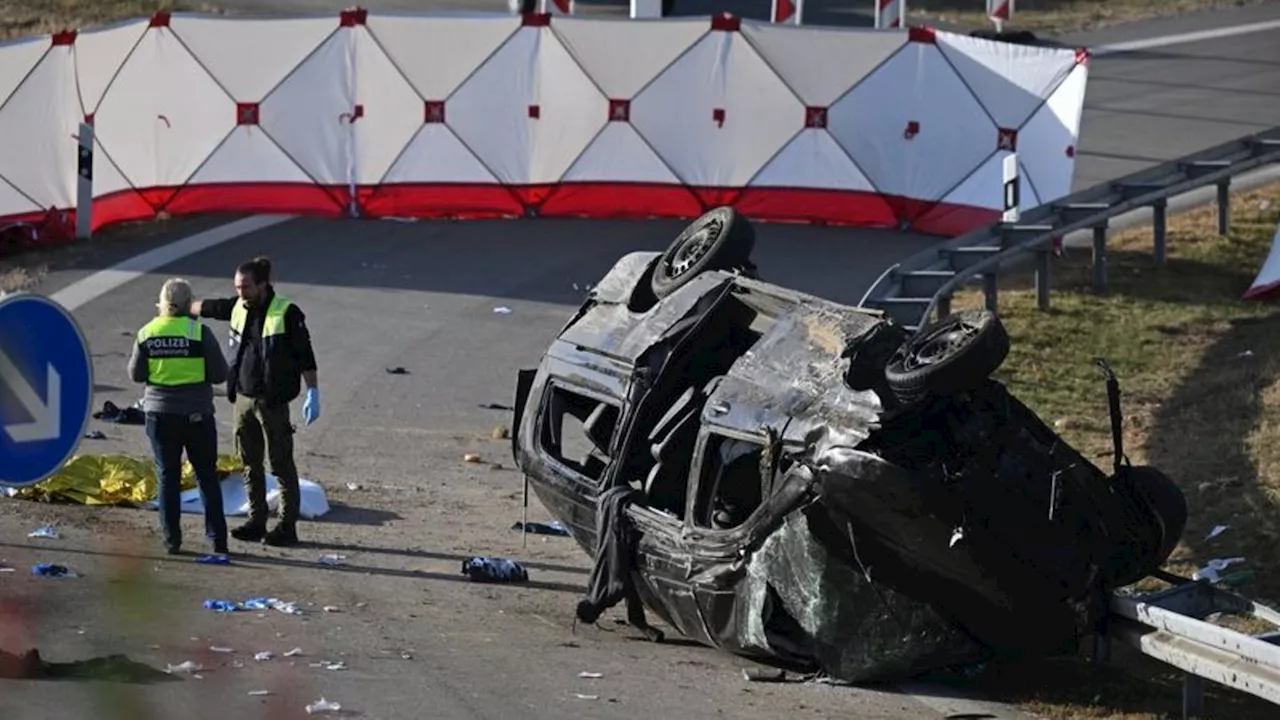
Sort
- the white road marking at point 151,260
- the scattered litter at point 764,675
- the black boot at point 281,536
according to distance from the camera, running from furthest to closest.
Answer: the white road marking at point 151,260 < the black boot at point 281,536 < the scattered litter at point 764,675

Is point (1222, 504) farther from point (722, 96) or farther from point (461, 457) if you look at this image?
point (722, 96)

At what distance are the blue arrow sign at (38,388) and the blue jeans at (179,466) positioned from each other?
2.51 metres

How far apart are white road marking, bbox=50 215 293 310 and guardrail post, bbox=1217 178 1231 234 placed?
978 centimetres

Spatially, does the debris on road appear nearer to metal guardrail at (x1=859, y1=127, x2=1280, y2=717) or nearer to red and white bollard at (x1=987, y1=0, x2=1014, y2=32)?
metal guardrail at (x1=859, y1=127, x2=1280, y2=717)

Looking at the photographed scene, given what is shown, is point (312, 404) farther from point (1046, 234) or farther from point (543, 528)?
point (1046, 234)

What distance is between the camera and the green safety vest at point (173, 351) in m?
13.1

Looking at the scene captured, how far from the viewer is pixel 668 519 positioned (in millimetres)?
11359

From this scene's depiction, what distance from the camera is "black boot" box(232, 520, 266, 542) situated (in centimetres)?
1374

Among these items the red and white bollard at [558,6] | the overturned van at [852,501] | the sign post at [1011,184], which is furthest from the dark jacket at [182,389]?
the red and white bollard at [558,6]

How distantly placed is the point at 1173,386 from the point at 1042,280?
2.53 metres

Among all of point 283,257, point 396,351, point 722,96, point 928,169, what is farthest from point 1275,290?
point 283,257

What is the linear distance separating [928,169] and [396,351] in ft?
21.8

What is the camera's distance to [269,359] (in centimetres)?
1351

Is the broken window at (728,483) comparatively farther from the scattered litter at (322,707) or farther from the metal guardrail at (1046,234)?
the metal guardrail at (1046,234)
